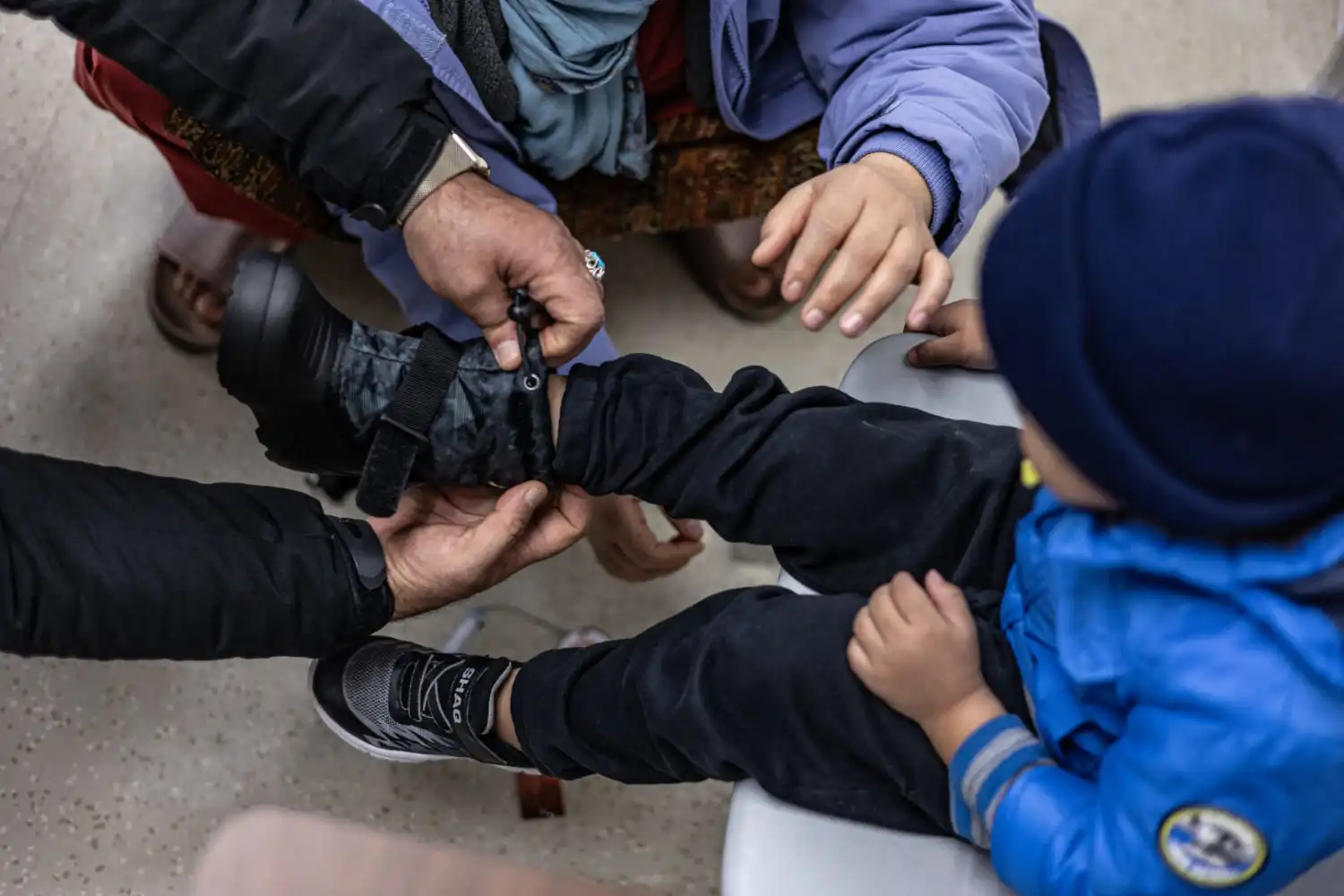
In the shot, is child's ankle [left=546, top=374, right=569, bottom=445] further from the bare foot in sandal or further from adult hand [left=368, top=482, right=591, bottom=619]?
the bare foot in sandal

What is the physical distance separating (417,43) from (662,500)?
1.22 ft

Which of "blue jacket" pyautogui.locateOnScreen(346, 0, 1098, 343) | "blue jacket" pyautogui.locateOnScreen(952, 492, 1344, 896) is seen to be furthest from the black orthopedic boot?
"blue jacket" pyautogui.locateOnScreen(952, 492, 1344, 896)

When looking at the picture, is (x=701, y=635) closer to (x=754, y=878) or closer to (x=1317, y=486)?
(x=754, y=878)

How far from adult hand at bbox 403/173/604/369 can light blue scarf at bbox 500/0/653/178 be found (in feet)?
0.39

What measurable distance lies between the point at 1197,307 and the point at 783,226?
12.4 inches

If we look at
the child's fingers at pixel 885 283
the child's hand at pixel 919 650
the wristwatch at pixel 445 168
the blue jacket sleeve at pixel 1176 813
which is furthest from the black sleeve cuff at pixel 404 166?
the blue jacket sleeve at pixel 1176 813

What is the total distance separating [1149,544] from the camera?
0.48 meters

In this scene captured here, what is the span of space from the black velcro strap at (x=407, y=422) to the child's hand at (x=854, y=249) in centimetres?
23

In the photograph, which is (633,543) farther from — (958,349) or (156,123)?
(156,123)

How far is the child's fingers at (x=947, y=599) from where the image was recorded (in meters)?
0.59

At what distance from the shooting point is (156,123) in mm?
831

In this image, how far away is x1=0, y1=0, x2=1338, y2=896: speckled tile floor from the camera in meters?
0.98

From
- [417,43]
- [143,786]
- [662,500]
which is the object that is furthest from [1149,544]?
[143,786]

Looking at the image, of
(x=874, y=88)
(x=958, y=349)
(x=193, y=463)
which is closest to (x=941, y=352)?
(x=958, y=349)
